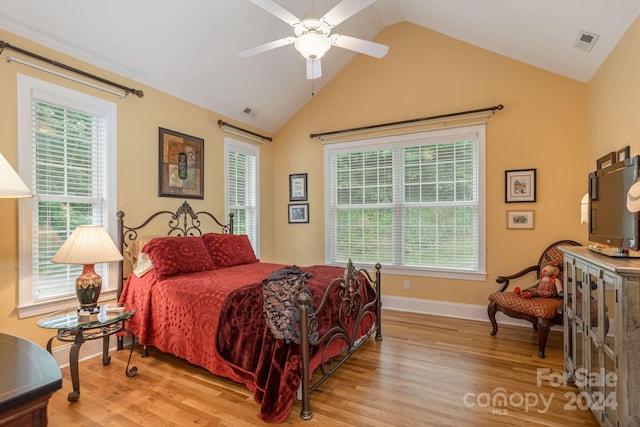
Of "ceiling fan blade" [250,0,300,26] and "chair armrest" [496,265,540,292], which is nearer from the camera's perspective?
"ceiling fan blade" [250,0,300,26]

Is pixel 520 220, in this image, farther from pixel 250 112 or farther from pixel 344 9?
pixel 250 112

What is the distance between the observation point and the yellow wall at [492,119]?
3.76m

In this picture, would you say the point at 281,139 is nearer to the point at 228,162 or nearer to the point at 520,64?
the point at 228,162

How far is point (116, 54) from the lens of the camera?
319 centimetres

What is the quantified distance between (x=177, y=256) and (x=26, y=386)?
254cm

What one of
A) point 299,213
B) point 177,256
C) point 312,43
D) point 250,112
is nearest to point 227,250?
point 177,256

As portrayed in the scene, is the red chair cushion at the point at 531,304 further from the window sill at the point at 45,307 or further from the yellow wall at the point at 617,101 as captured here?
the window sill at the point at 45,307

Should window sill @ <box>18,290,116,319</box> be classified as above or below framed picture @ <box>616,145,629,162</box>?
below

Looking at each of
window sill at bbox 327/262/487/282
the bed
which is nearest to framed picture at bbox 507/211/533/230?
window sill at bbox 327/262/487/282

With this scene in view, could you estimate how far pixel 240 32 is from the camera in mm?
3660

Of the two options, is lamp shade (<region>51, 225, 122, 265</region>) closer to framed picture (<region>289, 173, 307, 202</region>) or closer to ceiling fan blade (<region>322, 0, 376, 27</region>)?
ceiling fan blade (<region>322, 0, 376, 27</region>)

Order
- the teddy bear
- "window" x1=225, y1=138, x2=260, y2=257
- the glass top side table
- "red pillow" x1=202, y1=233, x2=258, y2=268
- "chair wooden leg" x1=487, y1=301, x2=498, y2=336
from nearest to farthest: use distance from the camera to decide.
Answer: the glass top side table → the teddy bear → "chair wooden leg" x1=487, y1=301, x2=498, y2=336 → "red pillow" x1=202, y1=233, x2=258, y2=268 → "window" x1=225, y1=138, x2=260, y2=257

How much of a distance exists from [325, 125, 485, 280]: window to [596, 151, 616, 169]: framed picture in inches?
45.5

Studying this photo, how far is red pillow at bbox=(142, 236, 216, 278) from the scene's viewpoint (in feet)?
10.2
